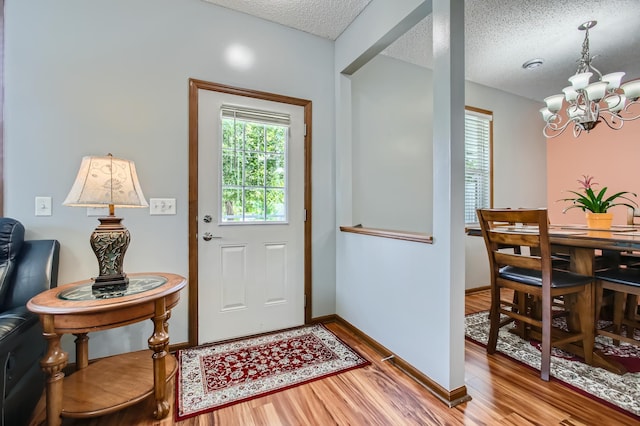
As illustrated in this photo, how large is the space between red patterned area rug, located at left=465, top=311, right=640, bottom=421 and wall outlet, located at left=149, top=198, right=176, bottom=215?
101 inches

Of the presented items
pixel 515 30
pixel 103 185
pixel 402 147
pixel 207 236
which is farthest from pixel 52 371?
pixel 515 30

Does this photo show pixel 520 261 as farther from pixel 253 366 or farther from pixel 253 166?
pixel 253 166

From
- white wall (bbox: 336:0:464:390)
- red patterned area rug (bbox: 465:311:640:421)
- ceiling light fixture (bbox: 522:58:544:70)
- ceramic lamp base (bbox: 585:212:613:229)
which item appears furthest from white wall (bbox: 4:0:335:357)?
ceramic lamp base (bbox: 585:212:613:229)

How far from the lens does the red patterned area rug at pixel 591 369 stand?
62.4 inches

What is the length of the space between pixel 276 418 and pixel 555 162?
16.6ft

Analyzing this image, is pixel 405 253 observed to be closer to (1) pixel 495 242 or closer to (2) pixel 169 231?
(1) pixel 495 242

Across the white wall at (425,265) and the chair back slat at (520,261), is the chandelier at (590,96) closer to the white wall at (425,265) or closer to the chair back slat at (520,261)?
the chair back slat at (520,261)

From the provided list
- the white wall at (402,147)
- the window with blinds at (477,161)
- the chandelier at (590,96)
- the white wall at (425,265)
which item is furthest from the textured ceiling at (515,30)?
the window with blinds at (477,161)

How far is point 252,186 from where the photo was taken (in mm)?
2420

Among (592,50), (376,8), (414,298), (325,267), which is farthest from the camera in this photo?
(592,50)

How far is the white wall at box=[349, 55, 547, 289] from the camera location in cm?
290

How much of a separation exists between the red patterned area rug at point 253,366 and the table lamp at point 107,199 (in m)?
0.76

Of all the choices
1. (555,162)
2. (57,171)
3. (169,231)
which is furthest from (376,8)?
(555,162)

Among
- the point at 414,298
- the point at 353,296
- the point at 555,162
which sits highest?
the point at 555,162
